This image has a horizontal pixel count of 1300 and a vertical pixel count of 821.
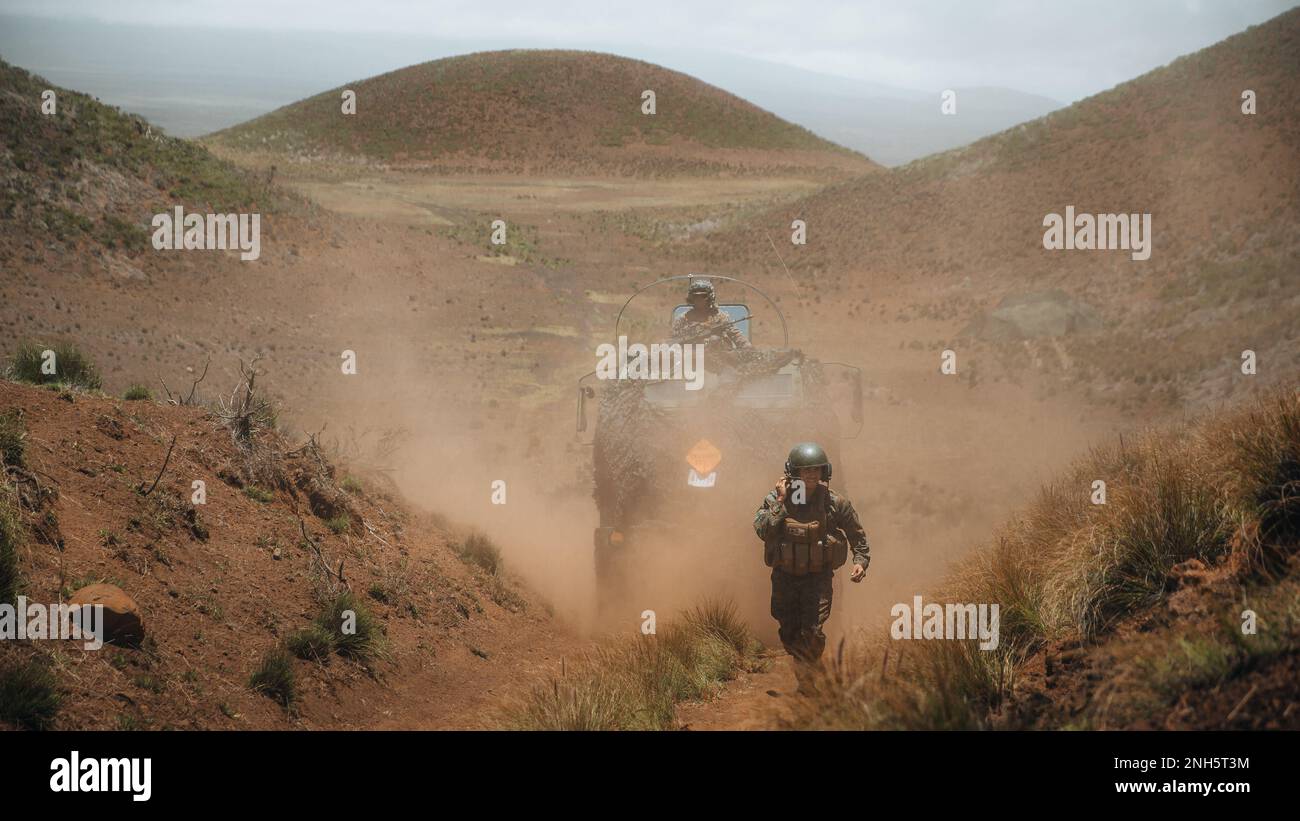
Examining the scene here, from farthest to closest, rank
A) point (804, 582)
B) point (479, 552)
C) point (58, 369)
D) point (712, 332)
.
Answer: point (479, 552) → point (712, 332) → point (58, 369) → point (804, 582)

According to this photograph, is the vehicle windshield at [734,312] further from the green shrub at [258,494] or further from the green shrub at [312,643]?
the green shrub at [312,643]

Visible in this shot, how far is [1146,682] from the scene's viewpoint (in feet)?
13.8

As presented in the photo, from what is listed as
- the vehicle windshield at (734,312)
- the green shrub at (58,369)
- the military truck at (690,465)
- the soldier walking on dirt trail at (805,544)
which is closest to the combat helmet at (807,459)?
the soldier walking on dirt trail at (805,544)

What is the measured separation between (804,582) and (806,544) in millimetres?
343

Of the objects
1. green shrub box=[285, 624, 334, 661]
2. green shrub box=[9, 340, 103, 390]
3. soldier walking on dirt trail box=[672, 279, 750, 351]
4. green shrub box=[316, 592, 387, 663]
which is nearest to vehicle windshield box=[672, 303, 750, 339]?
soldier walking on dirt trail box=[672, 279, 750, 351]

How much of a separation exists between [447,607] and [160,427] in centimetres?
303

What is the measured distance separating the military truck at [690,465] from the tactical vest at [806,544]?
6.51 feet

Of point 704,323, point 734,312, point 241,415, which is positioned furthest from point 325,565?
point 734,312

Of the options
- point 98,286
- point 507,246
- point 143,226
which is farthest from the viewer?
point 507,246

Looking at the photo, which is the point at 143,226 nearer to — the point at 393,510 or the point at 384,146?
the point at 393,510

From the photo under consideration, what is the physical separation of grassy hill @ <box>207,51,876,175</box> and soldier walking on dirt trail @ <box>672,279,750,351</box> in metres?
70.3

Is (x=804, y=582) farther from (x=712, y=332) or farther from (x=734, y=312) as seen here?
(x=734, y=312)

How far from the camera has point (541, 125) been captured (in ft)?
295
